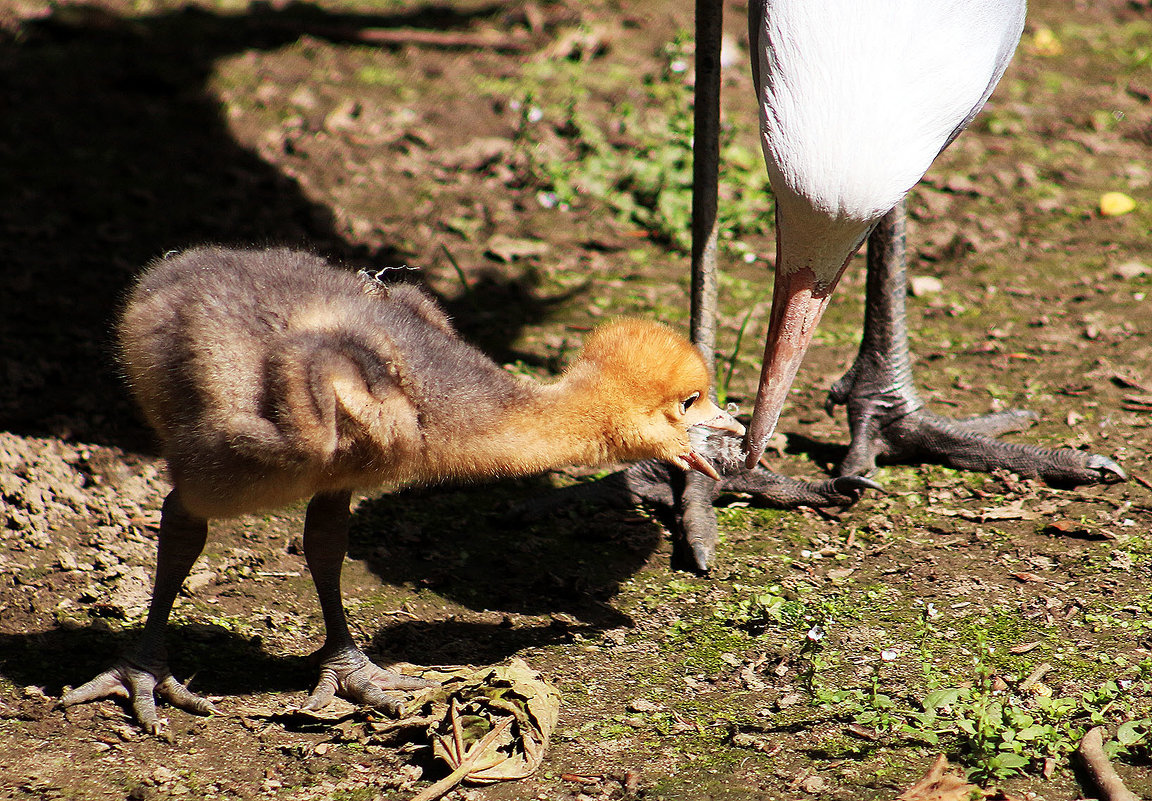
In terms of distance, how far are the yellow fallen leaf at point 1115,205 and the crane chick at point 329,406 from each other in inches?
167

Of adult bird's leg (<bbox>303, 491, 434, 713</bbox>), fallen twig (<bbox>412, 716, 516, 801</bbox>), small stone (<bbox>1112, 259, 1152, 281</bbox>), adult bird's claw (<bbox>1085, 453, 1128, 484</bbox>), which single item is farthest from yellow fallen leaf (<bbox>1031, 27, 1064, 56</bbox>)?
fallen twig (<bbox>412, 716, 516, 801</bbox>)

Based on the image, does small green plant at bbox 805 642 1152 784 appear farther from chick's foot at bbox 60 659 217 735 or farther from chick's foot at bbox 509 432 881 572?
chick's foot at bbox 60 659 217 735

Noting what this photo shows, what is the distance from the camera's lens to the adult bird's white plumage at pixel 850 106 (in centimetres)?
312

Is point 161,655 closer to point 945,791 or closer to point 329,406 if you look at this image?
point 329,406

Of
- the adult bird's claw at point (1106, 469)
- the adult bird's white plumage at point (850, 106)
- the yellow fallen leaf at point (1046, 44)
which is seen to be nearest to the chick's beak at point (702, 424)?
the adult bird's white plumage at point (850, 106)

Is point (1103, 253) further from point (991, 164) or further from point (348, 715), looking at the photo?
point (348, 715)

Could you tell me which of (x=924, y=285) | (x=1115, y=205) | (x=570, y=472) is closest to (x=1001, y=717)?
(x=570, y=472)

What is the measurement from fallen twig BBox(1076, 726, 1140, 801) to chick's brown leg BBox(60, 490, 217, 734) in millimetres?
2207

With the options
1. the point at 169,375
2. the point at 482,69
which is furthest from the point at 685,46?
the point at 169,375

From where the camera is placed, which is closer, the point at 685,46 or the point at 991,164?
the point at 991,164

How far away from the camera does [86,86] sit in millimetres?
7422

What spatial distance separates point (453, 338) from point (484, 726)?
41.4 inches

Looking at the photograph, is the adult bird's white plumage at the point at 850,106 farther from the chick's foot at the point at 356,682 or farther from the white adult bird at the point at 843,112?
the chick's foot at the point at 356,682

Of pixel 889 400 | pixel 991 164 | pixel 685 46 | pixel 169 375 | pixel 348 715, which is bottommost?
pixel 348 715
